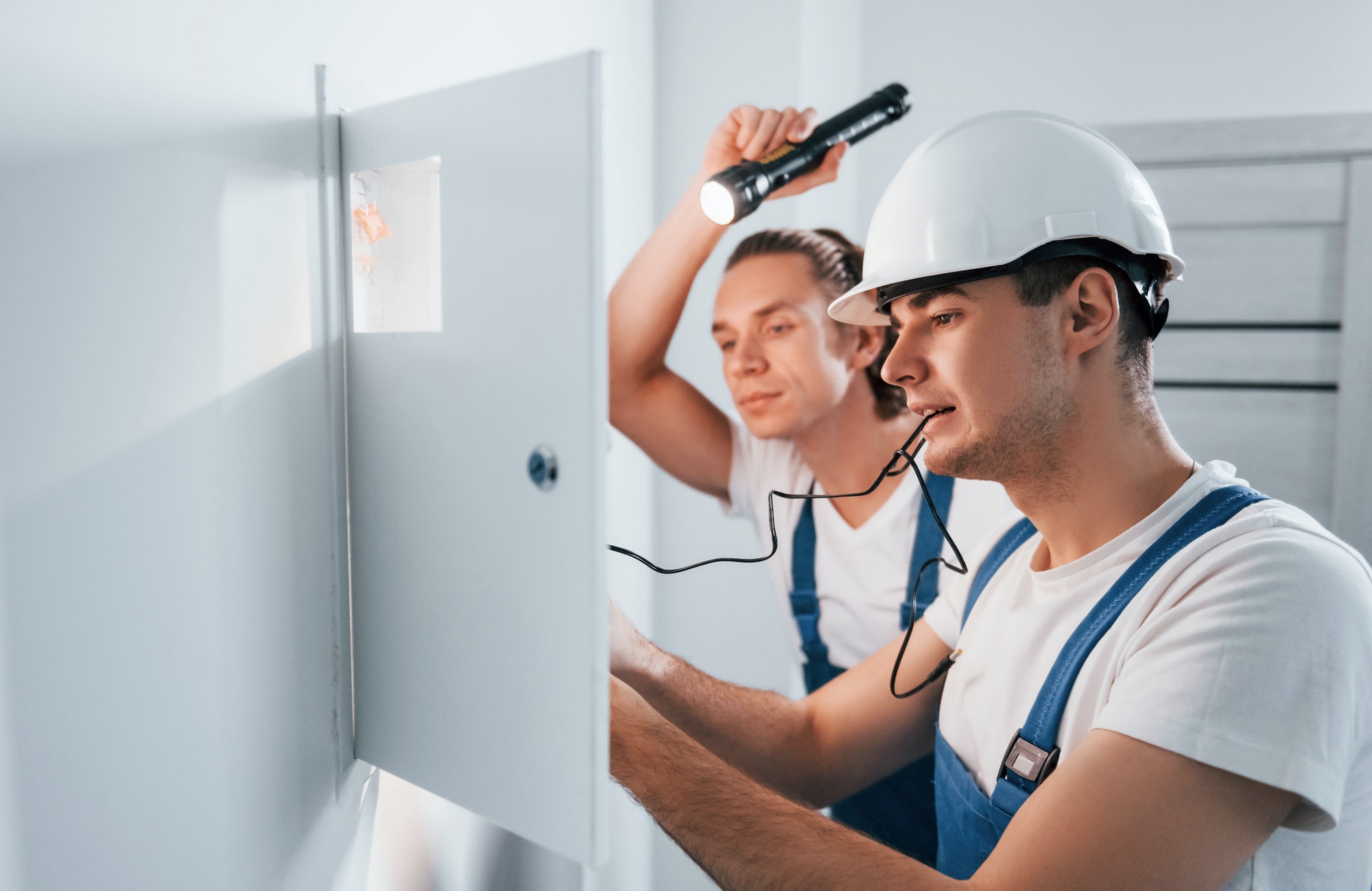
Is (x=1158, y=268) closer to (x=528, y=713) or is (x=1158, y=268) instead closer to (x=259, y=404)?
(x=528, y=713)

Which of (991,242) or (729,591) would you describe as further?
(729,591)

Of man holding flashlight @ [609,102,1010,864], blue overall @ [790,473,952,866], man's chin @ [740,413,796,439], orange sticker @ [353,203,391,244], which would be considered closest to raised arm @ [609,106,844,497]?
man holding flashlight @ [609,102,1010,864]

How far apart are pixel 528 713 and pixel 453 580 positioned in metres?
0.12

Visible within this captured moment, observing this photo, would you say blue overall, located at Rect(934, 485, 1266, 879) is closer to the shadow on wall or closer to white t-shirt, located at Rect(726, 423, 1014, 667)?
white t-shirt, located at Rect(726, 423, 1014, 667)

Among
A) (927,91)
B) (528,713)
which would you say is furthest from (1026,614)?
(927,91)

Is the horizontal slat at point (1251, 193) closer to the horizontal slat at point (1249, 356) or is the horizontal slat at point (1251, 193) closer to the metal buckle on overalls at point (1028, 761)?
the horizontal slat at point (1249, 356)

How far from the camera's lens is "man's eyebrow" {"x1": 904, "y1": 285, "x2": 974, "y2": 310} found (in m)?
0.91

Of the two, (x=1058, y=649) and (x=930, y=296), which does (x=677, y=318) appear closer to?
(x=930, y=296)

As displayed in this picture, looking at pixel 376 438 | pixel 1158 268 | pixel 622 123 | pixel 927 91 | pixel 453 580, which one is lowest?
pixel 453 580

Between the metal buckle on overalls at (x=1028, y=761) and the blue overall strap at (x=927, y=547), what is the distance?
1.36ft

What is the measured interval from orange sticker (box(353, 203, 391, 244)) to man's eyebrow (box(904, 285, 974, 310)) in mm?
554

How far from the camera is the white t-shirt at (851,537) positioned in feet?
Result: 4.18

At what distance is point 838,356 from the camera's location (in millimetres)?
1422

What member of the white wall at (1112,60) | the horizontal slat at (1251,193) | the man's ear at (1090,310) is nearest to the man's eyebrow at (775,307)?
the man's ear at (1090,310)
